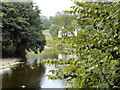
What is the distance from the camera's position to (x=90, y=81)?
2057mm

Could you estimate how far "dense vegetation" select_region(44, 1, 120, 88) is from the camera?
5.96ft

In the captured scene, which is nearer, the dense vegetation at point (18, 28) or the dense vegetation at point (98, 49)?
the dense vegetation at point (98, 49)

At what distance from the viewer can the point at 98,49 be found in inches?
78.0

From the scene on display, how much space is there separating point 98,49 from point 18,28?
45.0 ft

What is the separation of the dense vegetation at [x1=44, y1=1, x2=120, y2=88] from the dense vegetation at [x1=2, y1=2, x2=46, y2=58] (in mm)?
12426

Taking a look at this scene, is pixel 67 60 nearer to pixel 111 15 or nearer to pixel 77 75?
pixel 77 75

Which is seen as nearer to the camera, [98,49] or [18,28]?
[98,49]

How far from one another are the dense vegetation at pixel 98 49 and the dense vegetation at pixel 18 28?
12.4m

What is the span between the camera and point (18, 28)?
15062 millimetres

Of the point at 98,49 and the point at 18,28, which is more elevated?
the point at 18,28

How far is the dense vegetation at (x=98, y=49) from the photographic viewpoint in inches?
71.5

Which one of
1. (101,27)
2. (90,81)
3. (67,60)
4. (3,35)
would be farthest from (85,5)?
(3,35)

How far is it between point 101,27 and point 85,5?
12.2 inches

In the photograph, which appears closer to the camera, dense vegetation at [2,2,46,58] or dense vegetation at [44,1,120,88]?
dense vegetation at [44,1,120,88]
